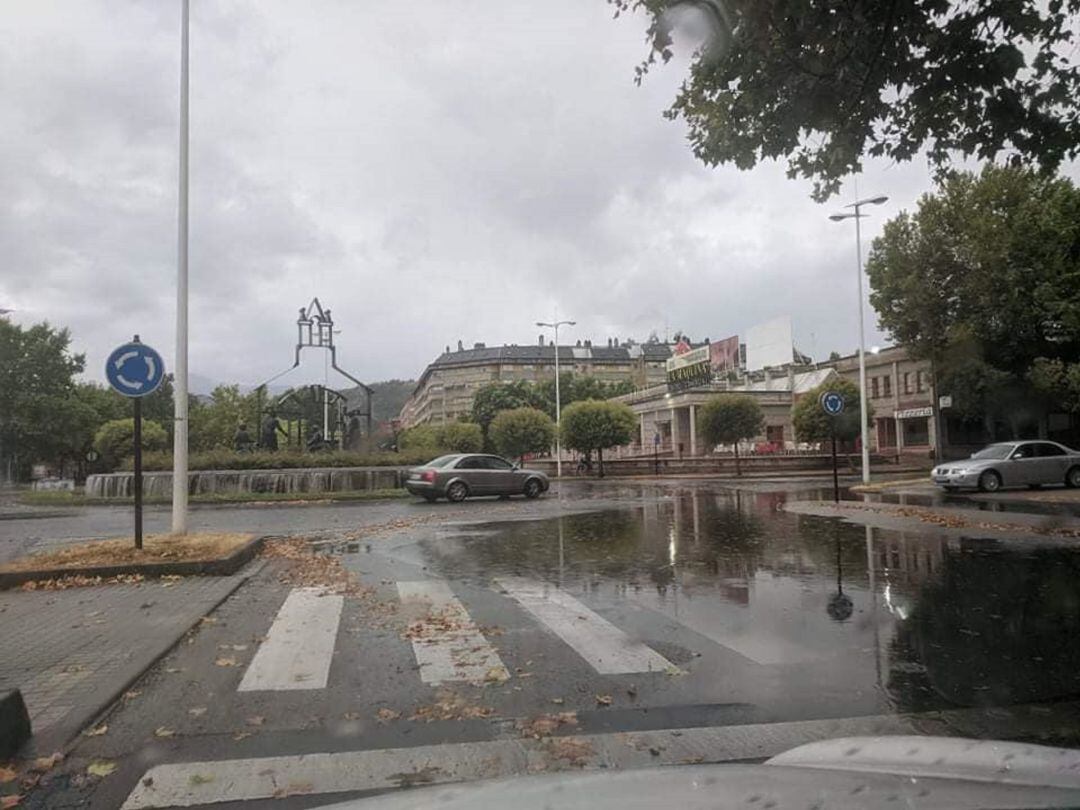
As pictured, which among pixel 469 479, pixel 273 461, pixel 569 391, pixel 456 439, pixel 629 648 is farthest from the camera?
pixel 569 391

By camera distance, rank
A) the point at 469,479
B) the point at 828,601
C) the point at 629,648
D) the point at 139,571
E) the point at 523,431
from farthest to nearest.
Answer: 1. the point at 523,431
2. the point at 469,479
3. the point at 139,571
4. the point at 828,601
5. the point at 629,648

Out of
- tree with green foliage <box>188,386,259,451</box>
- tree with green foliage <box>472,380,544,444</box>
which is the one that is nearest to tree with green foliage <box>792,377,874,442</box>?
tree with green foliage <box>188,386,259,451</box>

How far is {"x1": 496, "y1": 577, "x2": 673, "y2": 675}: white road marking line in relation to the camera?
5883 millimetres

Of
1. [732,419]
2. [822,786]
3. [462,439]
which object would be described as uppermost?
[732,419]

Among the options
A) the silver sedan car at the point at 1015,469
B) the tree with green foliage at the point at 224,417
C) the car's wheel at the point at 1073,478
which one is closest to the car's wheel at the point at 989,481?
the silver sedan car at the point at 1015,469

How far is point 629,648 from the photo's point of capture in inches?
250

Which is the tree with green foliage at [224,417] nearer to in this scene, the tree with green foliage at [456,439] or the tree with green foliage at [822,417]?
the tree with green foliage at [456,439]

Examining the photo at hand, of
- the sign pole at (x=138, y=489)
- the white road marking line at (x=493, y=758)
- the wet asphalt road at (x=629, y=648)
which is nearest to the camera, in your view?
the white road marking line at (x=493, y=758)

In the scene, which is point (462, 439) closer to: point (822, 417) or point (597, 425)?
point (597, 425)

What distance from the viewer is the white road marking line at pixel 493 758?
3.79 m

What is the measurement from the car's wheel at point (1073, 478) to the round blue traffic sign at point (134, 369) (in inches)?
1007

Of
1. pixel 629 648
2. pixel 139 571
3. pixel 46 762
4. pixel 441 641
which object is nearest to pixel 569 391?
pixel 139 571

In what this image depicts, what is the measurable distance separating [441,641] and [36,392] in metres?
61.3

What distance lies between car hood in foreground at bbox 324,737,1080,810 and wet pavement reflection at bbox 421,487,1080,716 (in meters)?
2.88
